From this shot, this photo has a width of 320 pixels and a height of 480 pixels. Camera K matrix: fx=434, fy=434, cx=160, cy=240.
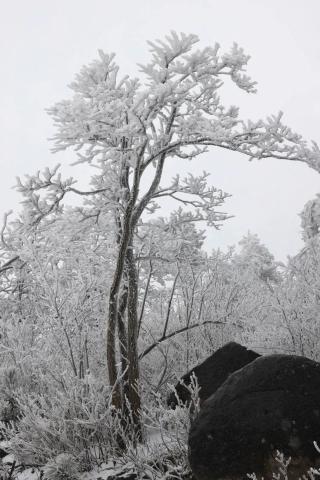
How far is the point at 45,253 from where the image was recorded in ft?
22.0

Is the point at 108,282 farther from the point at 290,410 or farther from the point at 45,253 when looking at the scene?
the point at 290,410

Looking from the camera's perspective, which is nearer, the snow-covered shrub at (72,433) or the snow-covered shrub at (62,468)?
the snow-covered shrub at (62,468)

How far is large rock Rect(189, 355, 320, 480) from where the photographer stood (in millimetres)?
3785

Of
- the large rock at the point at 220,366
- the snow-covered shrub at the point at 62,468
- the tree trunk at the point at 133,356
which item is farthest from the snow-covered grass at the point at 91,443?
the large rock at the point at 220,366

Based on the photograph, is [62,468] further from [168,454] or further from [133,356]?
[133,356]

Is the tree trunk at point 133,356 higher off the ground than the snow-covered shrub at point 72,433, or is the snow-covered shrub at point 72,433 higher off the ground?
the tree trunk at point 133,356

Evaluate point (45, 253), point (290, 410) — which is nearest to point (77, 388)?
point (45, 253)

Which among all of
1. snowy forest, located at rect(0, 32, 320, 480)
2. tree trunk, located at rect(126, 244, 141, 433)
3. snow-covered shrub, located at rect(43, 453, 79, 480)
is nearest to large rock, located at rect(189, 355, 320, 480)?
snowy forest, located at rect(0, 32, 320, 480)

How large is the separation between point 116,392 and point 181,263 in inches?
96.0

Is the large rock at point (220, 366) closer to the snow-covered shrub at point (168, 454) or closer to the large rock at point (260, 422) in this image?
the snow-covered shrub at point (168, 454)

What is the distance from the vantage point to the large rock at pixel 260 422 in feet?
12.4

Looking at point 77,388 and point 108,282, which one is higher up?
point 108,282

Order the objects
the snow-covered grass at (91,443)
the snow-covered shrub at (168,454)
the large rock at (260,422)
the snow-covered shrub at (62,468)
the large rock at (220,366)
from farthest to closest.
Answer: the large rock at (220,366) → the snow-covered shrub at (62,468) → the snow-covered grass at (91,443) → the snow-covered shrub at (168,454) → the large rock at (260,422)

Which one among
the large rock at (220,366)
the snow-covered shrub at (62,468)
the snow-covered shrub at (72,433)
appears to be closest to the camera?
the snow-covered shrub at (62,468)
